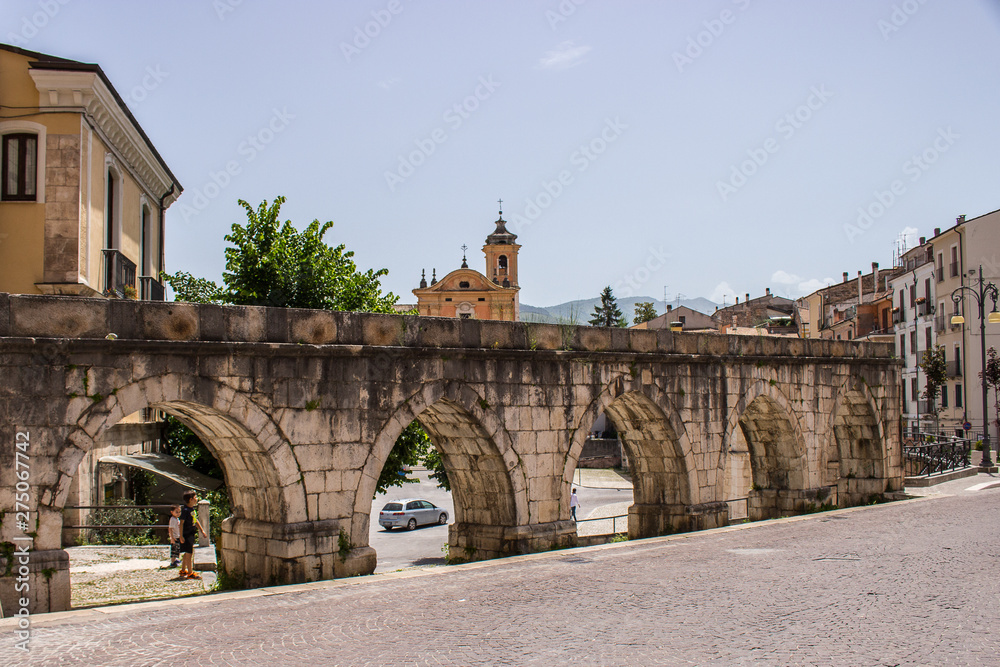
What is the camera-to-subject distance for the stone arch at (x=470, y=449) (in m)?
11.7

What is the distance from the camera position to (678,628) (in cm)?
792

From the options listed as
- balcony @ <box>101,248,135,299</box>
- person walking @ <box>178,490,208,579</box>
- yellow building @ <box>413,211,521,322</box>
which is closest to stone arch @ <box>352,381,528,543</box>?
person walking @ <box>178,490,208,579</box>

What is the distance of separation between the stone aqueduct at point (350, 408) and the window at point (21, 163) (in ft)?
24.2

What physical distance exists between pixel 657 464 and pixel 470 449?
4.28 meters

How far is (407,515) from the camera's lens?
31078 millimetres

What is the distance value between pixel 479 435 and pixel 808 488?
357 inches

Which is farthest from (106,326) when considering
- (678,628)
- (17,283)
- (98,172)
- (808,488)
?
(808,488)

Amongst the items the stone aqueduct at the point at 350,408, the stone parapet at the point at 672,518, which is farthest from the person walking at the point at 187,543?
the stone parapet at the point at 672,518

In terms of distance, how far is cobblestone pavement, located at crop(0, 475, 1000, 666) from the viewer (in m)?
7.02

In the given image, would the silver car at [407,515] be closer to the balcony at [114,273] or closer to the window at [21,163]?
the balcony at [114,273]

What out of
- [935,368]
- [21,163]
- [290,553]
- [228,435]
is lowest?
[290,553]

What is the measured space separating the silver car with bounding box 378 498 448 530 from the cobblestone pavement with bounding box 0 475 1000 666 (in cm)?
1953

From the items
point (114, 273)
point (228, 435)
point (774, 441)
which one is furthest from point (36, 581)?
point (774, 441)

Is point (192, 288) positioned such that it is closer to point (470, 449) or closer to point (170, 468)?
point (170, 468)
